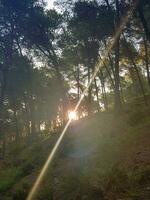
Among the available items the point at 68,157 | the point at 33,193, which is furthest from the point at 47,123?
the point at 33,193

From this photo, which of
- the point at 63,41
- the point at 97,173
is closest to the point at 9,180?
the point at 97,173

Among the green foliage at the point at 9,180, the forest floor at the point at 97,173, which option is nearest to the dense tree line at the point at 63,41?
the forest floor at the point at 97,173

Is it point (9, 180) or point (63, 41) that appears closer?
point (9, 180)

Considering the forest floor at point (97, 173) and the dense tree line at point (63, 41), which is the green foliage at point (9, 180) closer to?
the forest floor at point (97, 173)

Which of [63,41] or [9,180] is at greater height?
[63,41]

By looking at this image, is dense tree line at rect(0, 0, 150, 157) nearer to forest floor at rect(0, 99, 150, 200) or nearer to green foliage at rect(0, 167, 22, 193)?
forest floor at rect(0, 99, 150, 200)

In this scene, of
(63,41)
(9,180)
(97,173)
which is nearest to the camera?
(97,173)

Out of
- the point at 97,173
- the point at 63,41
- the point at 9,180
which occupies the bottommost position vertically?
the point at 97,173

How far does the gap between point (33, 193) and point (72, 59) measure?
33748mm

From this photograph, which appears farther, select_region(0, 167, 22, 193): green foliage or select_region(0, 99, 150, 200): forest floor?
select_region(0, 167, 22, 193): green foliage

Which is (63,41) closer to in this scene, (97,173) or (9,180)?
(9,180)

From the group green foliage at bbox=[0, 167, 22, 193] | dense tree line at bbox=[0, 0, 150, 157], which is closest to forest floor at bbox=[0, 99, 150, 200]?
green foliage at bbox=[0, 167, 22, 193]

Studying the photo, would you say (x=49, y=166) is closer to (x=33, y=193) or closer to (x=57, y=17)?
(x=33, y=193)

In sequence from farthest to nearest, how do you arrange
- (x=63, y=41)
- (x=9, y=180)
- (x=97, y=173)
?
(x=63, y=41) → (x=9, y=180) → (x=97, y=173)
